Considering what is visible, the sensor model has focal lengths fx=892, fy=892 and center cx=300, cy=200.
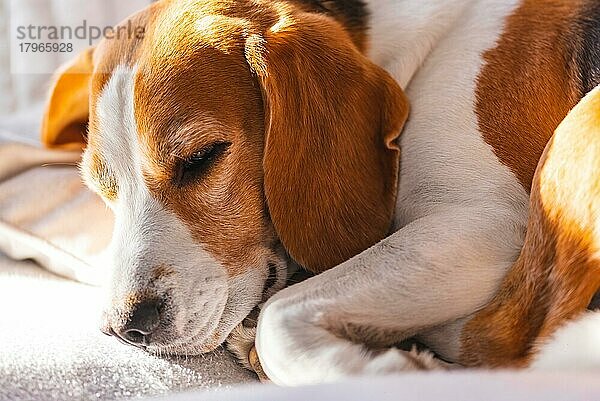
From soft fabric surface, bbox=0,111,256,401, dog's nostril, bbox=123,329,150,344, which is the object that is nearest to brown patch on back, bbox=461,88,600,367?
soft fabric surface, bbox=0,111,256,401

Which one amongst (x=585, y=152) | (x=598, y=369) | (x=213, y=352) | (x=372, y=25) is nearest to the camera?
(x=598, y=369)

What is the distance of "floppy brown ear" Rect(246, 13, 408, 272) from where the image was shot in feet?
4.96

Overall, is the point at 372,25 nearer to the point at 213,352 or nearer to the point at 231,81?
the point at 231,81

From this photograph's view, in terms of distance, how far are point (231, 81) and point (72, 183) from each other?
489 mm

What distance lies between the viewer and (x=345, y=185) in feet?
5.04

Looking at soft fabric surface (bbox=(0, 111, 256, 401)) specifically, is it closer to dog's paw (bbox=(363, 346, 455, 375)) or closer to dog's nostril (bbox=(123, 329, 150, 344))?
dog's nostril (bbox=(123, 329, 150, 344))

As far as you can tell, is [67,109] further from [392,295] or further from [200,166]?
[392,295]

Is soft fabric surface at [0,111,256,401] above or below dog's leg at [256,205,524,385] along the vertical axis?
below

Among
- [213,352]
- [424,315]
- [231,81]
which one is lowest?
[213,352]

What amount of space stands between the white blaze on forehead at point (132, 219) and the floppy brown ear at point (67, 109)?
1.07ft

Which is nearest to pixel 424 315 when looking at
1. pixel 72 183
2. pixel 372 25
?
pixel 372 25

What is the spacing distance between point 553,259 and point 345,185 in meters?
0.38

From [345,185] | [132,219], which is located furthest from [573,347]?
[132,219]

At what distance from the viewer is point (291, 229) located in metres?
1.52
